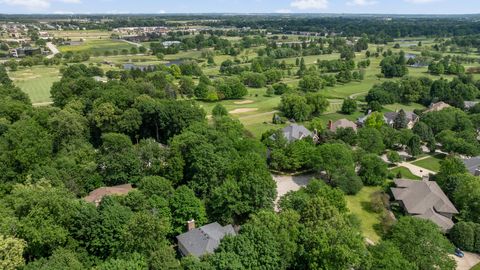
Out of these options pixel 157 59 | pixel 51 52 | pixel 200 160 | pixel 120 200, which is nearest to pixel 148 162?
pixel 200 160

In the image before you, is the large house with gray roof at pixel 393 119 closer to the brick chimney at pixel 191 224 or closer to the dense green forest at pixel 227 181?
the dense green forest at pixel 227 181

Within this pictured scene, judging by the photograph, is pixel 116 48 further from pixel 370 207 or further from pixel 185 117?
pixel 370 207

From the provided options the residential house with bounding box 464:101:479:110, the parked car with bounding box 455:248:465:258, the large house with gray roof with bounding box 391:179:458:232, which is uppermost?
the large house with gray roof with bounding box 391:179:458:232

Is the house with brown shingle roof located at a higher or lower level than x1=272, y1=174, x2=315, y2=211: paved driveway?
higher

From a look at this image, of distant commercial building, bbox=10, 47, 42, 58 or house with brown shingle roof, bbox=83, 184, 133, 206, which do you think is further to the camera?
distant commercial building, bbox=10, 47, 42, 58

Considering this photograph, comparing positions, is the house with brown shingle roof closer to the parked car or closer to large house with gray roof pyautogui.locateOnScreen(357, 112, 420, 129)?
the parked car

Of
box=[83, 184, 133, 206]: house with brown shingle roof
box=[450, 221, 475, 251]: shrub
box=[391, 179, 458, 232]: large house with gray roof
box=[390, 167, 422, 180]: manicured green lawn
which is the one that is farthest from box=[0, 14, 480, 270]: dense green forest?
box=[391, 179, 458, 232]: large house with gray roof
